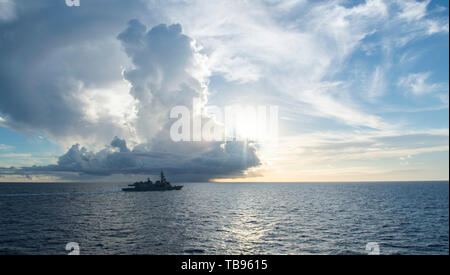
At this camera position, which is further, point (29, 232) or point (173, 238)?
point (29, 232)

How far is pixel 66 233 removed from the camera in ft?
151
